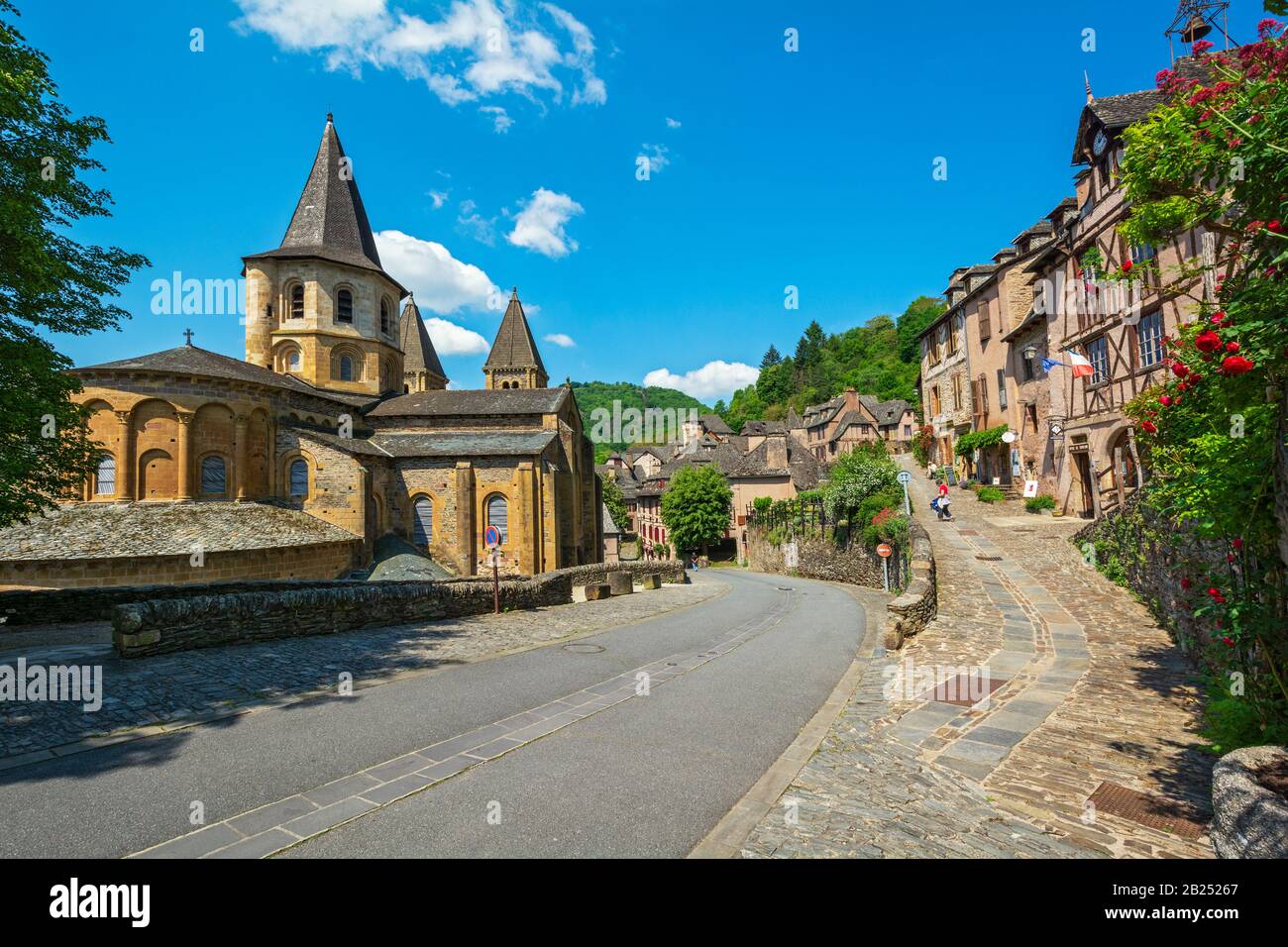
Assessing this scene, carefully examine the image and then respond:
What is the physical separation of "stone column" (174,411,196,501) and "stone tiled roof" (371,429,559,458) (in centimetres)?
763

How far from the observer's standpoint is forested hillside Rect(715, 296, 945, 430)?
96562mm

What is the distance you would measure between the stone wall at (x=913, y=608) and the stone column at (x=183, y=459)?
83.5ft

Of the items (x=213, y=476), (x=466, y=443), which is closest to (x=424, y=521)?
(x=466, y=443)

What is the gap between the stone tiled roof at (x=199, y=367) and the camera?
71.6 ft

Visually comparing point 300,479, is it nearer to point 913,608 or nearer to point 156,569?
point 156,569

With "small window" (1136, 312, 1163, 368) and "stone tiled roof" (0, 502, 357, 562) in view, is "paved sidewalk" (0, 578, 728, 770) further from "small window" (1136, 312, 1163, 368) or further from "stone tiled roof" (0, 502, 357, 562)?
"small window" (1136, 312, 1163, 368)

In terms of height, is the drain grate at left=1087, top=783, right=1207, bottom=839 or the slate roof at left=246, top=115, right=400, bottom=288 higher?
the slate roof at left=246, top=115, right=400, bottom=288

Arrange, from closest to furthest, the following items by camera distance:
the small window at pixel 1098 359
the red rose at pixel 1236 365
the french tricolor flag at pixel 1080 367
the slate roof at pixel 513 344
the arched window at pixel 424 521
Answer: the red rose at pixel 1236 365 → the french tricolor flag at pixel 1080 367 → the small window at pixel 1098 359 → the arched window at pixel 424 521 → the slate roof at pixel 513 344

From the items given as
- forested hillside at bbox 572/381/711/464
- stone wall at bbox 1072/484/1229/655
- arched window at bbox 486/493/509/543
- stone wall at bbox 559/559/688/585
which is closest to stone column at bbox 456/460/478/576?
arched window at bbox 486/493/509/543

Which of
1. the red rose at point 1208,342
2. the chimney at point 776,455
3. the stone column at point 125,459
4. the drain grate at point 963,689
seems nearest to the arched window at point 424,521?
the stone column at point 125,459

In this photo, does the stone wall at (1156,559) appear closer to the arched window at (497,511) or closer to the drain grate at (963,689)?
the drain grate at (963,689)

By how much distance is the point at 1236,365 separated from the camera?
366cm

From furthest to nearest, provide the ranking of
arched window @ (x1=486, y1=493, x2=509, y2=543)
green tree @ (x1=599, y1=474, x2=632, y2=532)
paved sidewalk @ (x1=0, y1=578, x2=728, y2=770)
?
green tree @ (x1=599, y1=474, x2=632, y2=532)
arched window @ (x1=486, y1=493, x2=509, y2=543)
paved sidewalk @ (x1=0, y1=578, x2=728, y2=770)

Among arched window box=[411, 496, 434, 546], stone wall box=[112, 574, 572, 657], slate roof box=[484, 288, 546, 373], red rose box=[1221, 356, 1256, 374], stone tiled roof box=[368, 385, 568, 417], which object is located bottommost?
stone wall box=[112, 574, 572, 657]
